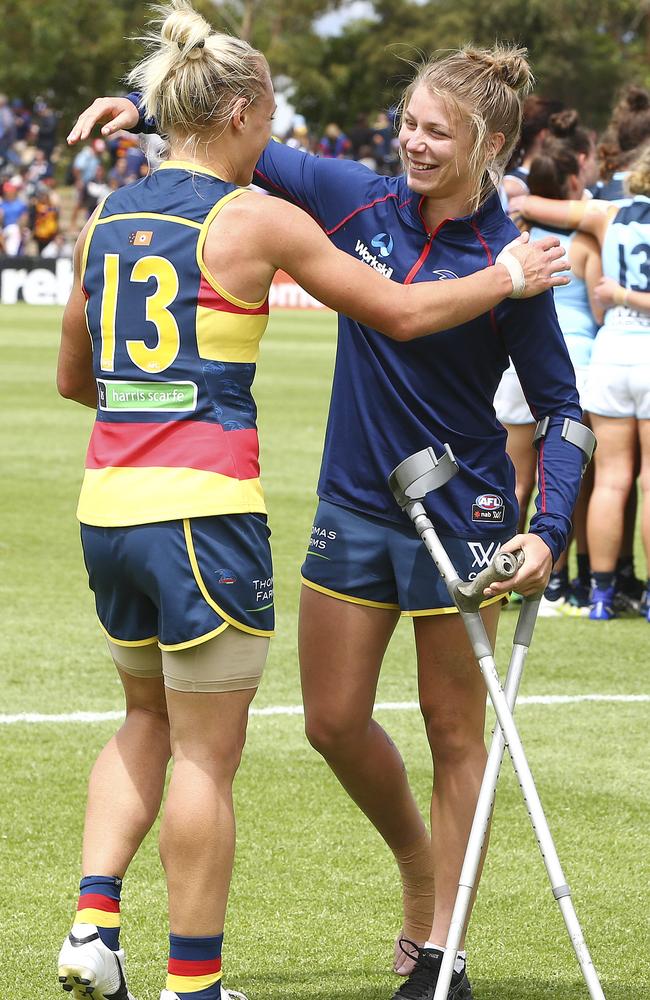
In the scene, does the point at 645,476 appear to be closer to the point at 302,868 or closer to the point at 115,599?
the point at 302,868

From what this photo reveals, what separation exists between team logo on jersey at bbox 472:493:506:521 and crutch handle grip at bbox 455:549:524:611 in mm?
432

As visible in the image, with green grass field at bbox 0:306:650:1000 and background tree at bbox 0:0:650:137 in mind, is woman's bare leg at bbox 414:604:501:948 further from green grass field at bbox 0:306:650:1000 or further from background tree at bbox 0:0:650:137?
background tree at bbox 0:0:650:137

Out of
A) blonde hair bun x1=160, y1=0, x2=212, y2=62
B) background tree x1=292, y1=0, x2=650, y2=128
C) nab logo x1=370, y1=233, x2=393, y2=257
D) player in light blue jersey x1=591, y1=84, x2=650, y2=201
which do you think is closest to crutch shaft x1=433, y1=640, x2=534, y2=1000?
nab logo x1=370, y1=233, x2=393, y2=257

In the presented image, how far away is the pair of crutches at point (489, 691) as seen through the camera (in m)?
3.27

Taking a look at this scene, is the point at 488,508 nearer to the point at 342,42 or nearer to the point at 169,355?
the point at 169,355

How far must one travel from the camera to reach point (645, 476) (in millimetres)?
8195

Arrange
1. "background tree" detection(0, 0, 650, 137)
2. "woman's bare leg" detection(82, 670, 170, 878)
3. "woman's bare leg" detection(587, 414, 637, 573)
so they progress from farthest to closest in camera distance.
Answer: "background tree" detection(0, 0, 650, 137)
"woman's bare leg" detection(587, 414, 637, 573)
"woman's bare leg" detection(82, 670, 170, 878)

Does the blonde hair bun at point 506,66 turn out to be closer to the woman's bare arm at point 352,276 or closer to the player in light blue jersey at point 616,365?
the woman's bare arm at point 352,276

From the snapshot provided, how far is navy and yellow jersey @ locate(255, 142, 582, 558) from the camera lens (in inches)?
148

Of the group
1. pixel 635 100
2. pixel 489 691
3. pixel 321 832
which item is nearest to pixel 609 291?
pixel 635 100

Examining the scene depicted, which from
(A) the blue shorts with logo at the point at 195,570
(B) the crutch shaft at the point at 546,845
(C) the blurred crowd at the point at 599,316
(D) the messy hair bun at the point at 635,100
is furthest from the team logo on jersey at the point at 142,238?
(D) the messy hair bun at the point at 635,100

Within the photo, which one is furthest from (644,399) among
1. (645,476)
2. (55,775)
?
(55,775)

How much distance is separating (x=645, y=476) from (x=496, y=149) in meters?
4.62

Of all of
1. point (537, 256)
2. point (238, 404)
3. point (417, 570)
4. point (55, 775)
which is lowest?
point (55, 775)
